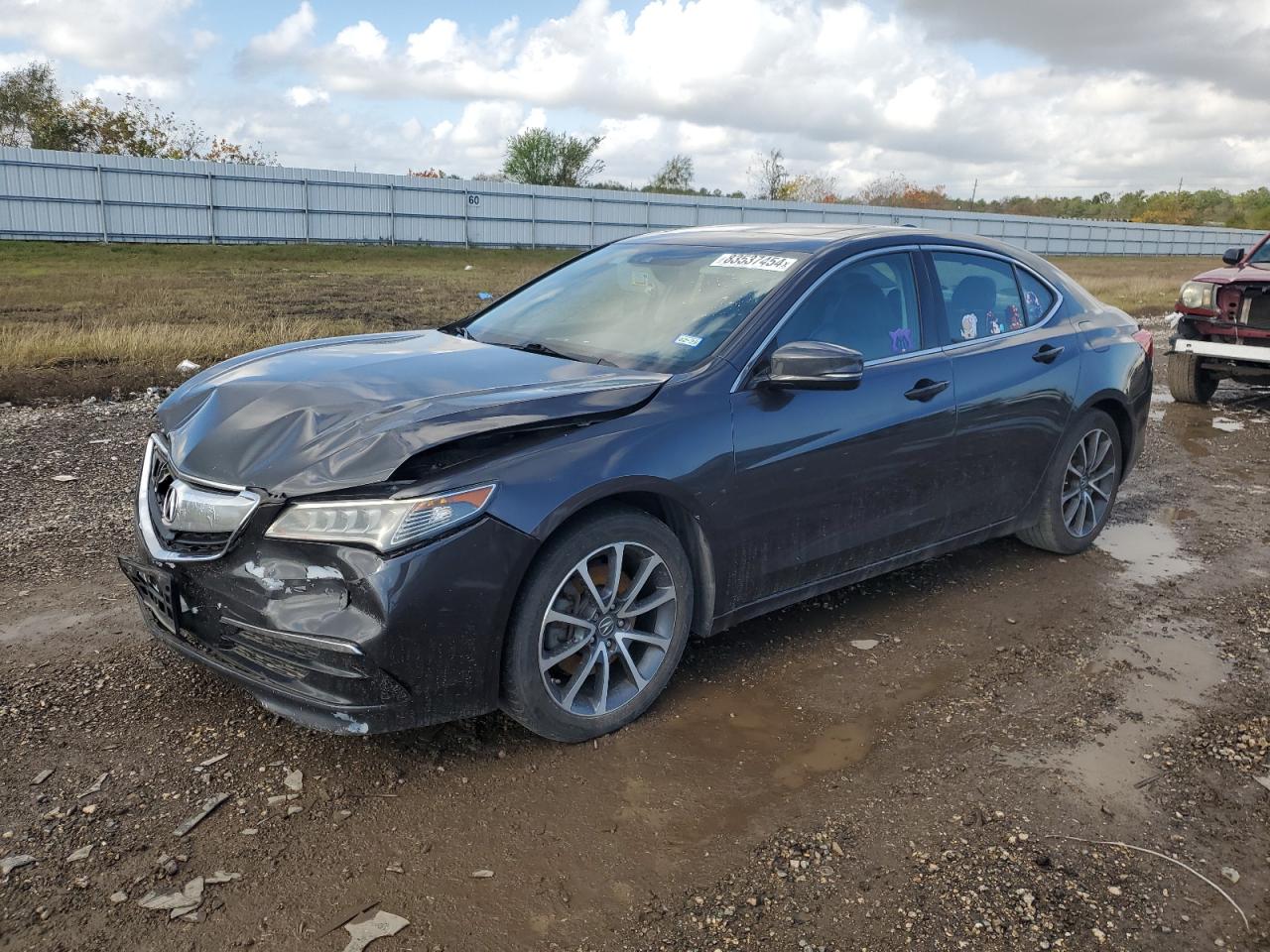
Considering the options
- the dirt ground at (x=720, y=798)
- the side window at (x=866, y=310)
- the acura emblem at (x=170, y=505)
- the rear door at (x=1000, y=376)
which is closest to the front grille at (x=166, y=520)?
the acura emblem at (x=170, y=505)

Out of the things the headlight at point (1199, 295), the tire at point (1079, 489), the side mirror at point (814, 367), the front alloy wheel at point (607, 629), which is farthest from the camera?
the headlight at point (1199, 295)

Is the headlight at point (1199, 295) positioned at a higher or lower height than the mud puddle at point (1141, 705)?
higher

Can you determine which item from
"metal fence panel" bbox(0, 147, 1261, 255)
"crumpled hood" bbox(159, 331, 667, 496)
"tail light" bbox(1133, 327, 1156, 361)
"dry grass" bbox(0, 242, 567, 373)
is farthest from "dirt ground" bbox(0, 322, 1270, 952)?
"metal fence panel" bbox(0, 147, 1261, 255)

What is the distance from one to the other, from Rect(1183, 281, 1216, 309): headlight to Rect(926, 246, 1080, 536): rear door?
5.90 metres

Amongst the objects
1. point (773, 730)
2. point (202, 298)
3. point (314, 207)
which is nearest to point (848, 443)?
point (773, 730)

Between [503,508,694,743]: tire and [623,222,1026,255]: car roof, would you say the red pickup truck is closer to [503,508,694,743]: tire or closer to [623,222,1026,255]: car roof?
[623,222,1026,255]: car roof

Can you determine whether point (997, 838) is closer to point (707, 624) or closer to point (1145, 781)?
point (1145, 781)

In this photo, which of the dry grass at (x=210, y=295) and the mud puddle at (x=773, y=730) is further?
the dry grass at (x=210, y=295)

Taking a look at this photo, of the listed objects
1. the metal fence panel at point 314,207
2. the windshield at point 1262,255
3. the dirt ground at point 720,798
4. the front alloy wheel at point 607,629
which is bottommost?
the dirt ground at point 720,798

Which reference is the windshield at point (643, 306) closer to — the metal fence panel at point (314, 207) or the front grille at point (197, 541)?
the front grille at point (197, 541)

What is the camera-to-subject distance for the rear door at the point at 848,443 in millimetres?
3801

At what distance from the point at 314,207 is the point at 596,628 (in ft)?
114

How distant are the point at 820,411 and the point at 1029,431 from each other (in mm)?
1563

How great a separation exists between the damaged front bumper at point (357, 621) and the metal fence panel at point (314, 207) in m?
27.0
